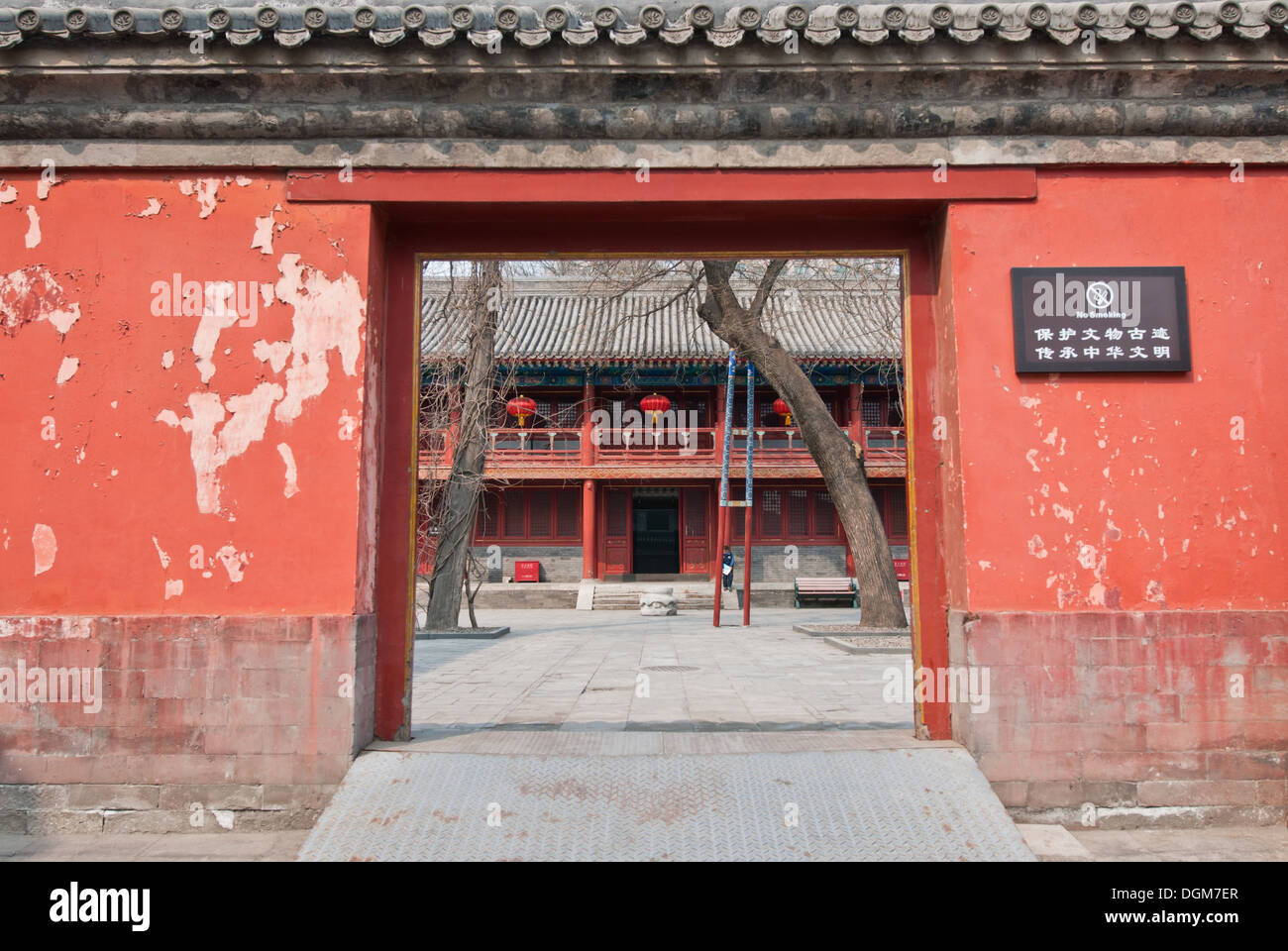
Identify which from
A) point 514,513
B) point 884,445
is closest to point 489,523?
point 514,513

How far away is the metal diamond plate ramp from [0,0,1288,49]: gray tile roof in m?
3.36

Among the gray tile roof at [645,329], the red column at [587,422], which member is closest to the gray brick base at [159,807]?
the gray tile roof at [645,329]

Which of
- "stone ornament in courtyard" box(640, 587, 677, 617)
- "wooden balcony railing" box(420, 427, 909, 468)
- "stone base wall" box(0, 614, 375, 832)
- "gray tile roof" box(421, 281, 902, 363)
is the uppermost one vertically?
"gray tile roof" box(421, 281, 902, 363)

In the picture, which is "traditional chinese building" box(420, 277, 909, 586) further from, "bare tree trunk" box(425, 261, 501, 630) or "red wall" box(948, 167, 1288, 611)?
"red wall" box(948, 167, 1288, 611)

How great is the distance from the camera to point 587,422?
2414 cm

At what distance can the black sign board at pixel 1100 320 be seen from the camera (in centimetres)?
439

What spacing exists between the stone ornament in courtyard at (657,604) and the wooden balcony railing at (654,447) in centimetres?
472

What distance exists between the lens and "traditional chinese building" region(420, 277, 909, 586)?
23516mm

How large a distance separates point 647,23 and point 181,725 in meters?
3.96

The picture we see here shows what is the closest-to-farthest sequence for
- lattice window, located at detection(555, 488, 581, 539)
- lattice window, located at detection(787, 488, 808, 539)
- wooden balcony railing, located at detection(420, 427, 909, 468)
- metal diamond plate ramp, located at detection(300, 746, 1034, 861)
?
1. metal diamond plate ramp, located at detection(300, 746, 1034, 861)
2. wooden balcony railing, located at detection(420, 427, 909, 468)
3. lattice window, located at detection(787, 488, 808, 539)
4. lattice window, located at detection(555, 488, 581, 539)

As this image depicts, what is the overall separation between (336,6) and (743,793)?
4083 mm

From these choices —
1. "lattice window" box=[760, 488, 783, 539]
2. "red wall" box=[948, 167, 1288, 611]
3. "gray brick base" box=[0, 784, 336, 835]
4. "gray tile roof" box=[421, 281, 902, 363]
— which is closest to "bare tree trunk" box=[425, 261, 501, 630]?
"gray tile roof" box=[421, 281, 902, 363]
